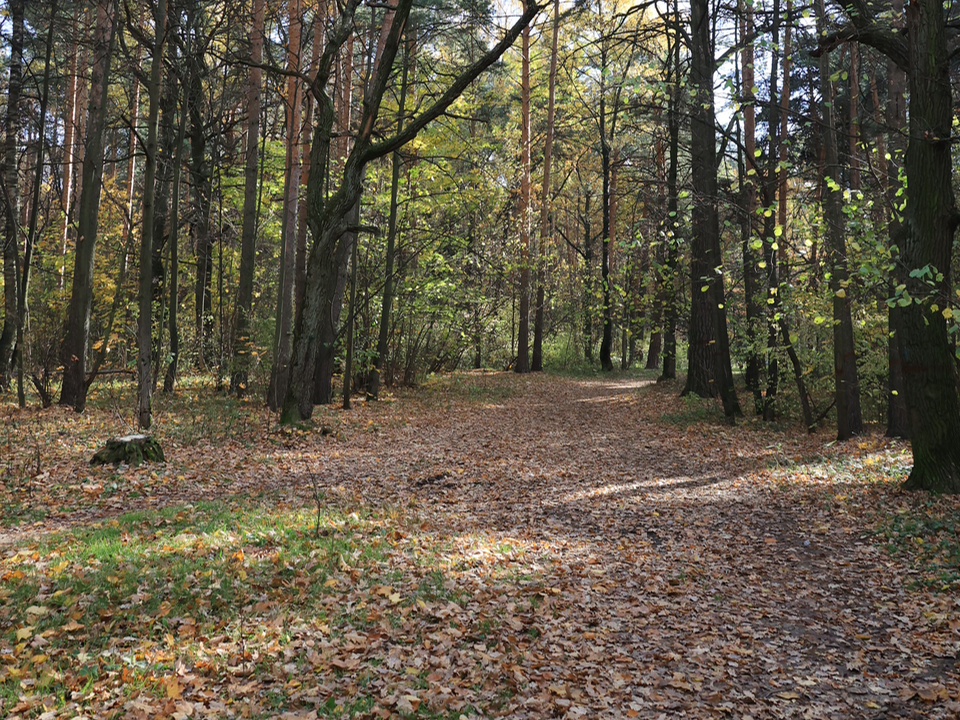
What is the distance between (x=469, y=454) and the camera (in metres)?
11.5

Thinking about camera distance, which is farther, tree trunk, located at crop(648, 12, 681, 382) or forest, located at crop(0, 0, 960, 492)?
→ tree trunk, located at crop(648, 12, 681, 382)

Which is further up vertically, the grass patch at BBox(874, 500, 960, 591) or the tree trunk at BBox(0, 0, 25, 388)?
the tree trunk at BBox(0, 0, 25, 388)

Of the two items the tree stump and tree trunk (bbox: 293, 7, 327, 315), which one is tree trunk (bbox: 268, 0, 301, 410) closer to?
tree trunk (bbox: 293, 7, 327, 315)

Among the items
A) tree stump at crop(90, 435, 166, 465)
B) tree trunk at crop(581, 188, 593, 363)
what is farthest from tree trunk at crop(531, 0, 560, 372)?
tree stump at crop(90, 435, 166, 465)

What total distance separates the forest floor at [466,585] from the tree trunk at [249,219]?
15.9 ft

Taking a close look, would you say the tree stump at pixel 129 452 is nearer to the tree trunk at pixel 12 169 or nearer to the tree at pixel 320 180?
the tree at pixel 320 180

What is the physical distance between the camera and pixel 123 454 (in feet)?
29.8

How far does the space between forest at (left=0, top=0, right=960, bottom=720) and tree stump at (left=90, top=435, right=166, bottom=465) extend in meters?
0.40

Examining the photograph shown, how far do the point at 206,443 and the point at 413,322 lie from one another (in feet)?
31.0

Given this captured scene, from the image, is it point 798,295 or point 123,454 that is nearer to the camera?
point 123,454

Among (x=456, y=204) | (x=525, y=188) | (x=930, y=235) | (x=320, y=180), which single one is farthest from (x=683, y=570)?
(x=525, y=188)

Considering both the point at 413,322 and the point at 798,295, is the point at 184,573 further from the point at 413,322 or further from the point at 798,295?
the point at 413,322

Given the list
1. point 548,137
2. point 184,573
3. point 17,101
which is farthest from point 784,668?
point 548,137

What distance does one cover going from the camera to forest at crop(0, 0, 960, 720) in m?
4.55
